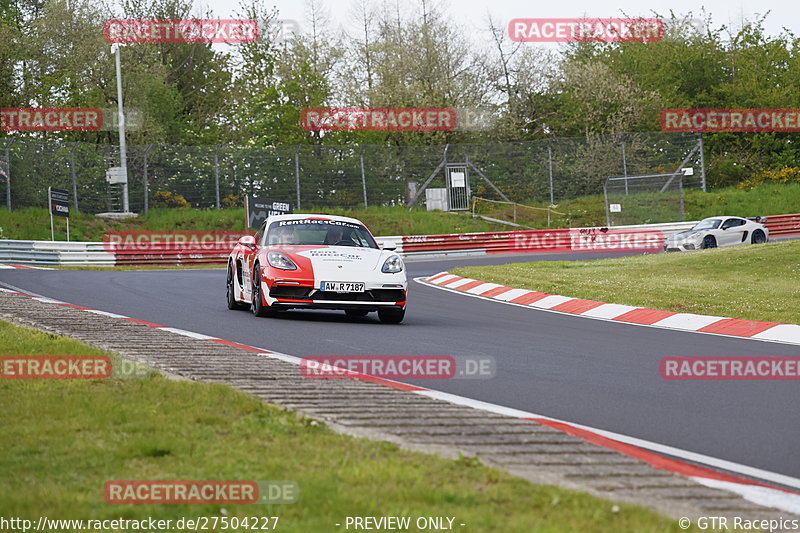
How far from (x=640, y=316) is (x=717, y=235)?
18458 mm

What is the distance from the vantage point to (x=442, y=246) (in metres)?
37.5

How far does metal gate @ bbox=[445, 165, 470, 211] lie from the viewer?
1635 inches

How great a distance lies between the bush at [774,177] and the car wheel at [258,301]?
40137mm

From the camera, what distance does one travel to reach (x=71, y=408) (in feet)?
20.2

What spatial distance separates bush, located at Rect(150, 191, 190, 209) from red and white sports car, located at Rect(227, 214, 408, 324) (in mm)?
24187

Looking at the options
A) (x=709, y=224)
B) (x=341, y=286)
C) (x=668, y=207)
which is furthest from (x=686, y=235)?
(x=341, y=286)

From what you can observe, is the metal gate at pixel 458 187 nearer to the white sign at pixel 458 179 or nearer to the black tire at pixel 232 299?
the white sign at pixel 458 179

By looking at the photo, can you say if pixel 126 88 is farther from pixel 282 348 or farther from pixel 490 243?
pixel 282 348

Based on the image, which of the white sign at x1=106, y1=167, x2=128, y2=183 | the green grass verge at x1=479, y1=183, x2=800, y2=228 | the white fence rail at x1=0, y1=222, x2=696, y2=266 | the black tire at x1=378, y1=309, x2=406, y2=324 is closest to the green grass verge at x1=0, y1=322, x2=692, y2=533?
the black tire at x1=378, y1=309, x2=406, y2=324

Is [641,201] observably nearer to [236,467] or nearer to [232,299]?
[232,299]

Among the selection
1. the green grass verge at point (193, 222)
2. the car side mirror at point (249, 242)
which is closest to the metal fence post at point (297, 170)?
the green grass verge at point (193, 222)

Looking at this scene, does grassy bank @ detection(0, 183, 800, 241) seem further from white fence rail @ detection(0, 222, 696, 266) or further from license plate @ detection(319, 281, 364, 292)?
license plate @ detection(319, 281, 364, 292)

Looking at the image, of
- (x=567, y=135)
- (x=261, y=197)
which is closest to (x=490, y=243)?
Answer: (x=261, y=197)

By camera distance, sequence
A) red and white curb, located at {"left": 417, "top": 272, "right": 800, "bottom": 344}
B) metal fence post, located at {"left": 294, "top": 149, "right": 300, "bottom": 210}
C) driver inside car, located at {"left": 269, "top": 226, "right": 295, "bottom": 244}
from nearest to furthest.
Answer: red and white curb, located at {"left": 417, "top": 272, "right": 800, "bottom": 344}, driver inside car, located at {"left": 269, "top": 226, "right": 295, "bottom": 244}, metal fence post, located at {"left": 294, "top": 149, "right": 300, "bottom": 210}
